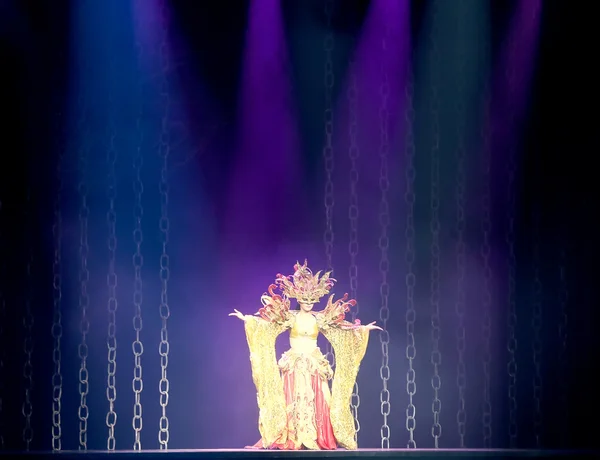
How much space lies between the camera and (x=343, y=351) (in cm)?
675

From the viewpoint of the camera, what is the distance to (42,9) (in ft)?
24.6

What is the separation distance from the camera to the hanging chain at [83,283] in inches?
289

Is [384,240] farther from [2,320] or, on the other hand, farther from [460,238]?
[2,320]

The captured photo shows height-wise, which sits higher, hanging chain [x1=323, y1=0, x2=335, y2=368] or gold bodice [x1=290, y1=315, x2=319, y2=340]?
hanging chain [x1=323, y1=0, x2=335, y2=368]

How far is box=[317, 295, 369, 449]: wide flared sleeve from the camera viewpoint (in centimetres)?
667

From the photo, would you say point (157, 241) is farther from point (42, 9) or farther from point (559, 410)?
point (559, 410)

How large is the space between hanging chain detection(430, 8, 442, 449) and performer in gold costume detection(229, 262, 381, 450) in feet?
3.56

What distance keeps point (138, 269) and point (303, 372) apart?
5.30 feet

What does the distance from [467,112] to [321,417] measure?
2.61 meters

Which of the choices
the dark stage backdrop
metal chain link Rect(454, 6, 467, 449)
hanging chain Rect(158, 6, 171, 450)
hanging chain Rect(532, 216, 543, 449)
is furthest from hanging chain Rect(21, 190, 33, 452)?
hanging chain Rect(532, 216, 543, 449)

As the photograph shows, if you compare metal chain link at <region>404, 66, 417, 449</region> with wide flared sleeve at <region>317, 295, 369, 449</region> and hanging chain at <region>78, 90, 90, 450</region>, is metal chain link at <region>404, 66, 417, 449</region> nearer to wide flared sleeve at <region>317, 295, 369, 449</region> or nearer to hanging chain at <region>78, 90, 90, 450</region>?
wide flared sleeve at <region>317, 295, 369, 449</region>

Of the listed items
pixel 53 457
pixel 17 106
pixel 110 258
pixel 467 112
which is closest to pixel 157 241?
pixel 110 258

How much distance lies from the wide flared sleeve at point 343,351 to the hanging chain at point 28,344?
211cm

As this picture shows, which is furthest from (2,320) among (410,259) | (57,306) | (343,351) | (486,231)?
(486,231)
